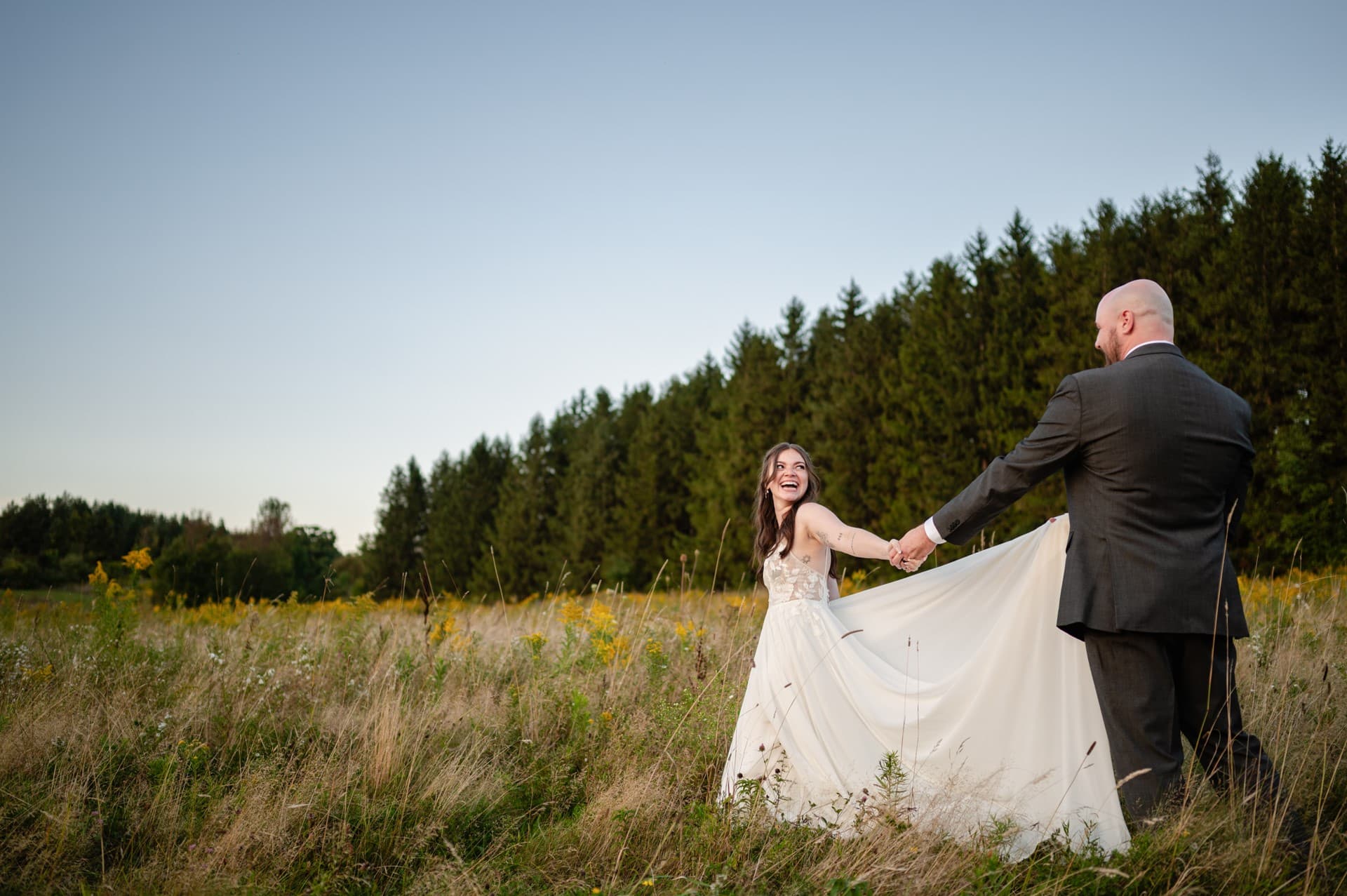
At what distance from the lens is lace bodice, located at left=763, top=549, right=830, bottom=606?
14.2 ft

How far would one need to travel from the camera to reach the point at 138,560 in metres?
5.70

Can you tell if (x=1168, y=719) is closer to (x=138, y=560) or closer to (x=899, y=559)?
(x=899, y=559)

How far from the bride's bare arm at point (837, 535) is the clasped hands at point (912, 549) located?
5 cm

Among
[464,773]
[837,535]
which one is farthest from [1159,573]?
[464,773]

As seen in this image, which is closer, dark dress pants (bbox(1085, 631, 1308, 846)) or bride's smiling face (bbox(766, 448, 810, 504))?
dark dress pants (bbox(1085, 631, 1308, 846))

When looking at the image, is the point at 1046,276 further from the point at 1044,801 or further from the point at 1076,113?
the point at 1044,801

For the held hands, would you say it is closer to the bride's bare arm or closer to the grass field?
the bride's bare arm

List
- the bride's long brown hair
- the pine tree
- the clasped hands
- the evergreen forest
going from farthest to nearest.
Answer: the pine tree, the evergreen forest, the bride's long brown hair, the clasped hands

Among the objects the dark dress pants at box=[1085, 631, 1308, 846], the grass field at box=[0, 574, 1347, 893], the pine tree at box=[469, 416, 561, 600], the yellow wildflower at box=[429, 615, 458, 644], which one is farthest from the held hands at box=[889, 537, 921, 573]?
the pine tree at box=[469, 416, 561, 600]

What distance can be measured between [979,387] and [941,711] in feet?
61.9

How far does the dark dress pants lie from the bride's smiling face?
5.78 feet

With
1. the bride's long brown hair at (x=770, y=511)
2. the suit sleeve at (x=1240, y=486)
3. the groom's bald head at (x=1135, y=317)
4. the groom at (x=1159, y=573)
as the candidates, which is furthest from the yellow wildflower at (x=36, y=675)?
the suit sleeve at (x=1240, y=486)

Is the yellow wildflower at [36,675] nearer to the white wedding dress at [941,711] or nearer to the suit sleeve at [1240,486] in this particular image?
the white wedding dress at [941,711]

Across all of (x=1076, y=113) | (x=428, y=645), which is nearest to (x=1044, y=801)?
(x=428, y=645)
